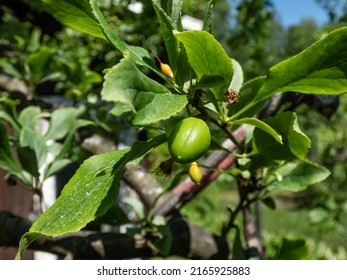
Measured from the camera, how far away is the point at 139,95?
0.51m

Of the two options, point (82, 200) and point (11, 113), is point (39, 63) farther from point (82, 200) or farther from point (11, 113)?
point (82, 200)

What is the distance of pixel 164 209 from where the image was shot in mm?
1181

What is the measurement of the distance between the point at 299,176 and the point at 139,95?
0.61m

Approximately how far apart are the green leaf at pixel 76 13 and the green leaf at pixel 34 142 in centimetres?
55

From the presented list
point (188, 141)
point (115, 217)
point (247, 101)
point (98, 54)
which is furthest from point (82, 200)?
point (98, 54)

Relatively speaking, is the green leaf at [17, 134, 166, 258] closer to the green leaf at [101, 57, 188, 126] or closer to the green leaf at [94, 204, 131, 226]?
the green leaf at [101, 57, 188, 126]

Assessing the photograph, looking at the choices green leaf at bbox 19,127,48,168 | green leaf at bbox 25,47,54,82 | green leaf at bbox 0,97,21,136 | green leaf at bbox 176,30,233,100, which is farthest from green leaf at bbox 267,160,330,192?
green leaf at bbox 25,47,54,82

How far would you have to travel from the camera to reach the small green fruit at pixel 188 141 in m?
0.55

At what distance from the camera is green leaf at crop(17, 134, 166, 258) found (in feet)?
1.84

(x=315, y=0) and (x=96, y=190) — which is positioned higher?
(x=315, y=0)

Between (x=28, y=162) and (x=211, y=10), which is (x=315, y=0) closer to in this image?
(x=28, y=162)
